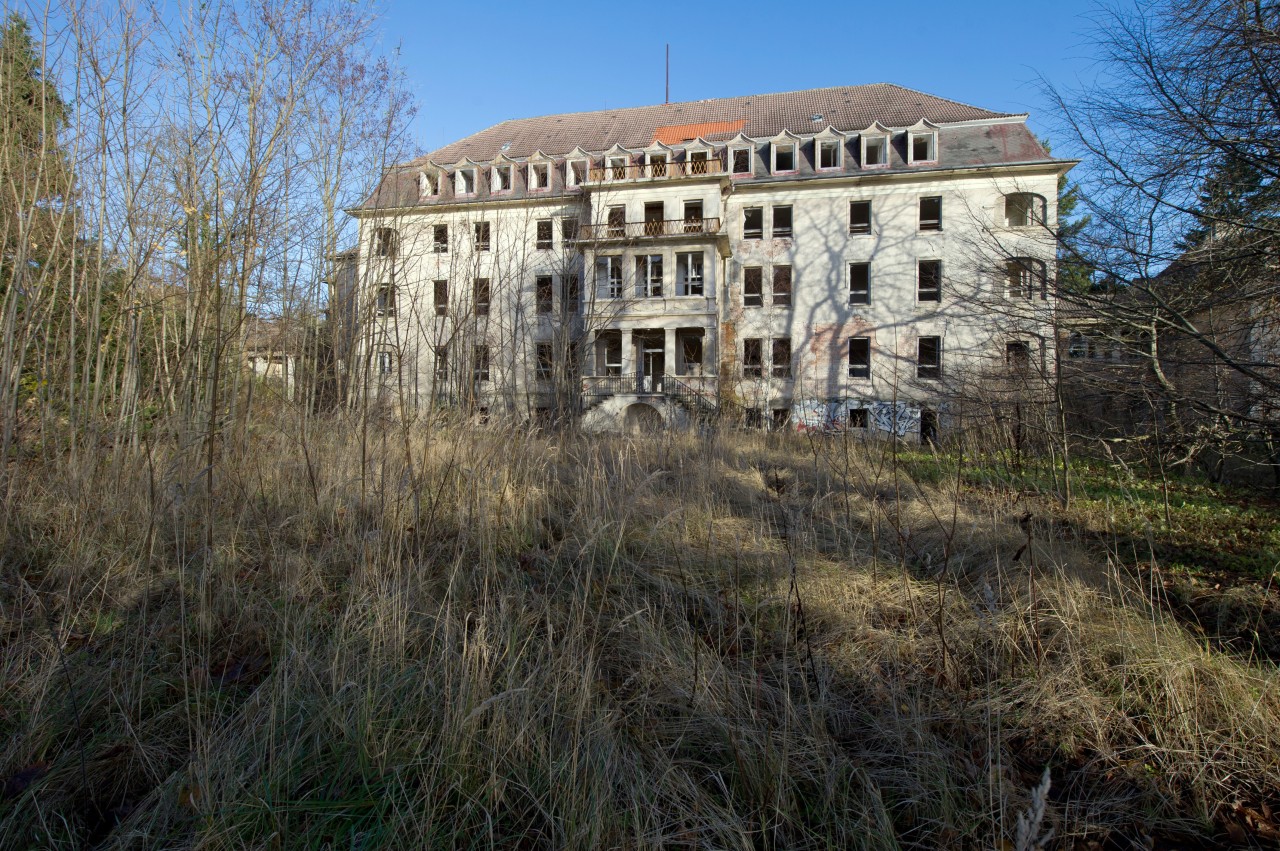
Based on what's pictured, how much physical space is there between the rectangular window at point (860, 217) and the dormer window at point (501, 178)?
1446cm

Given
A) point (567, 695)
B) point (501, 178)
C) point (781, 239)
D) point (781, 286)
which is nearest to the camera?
point (567, 695)

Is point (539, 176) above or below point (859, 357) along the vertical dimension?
above

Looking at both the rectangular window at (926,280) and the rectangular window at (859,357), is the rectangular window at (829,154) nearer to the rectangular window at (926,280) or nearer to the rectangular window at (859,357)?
the rectangular window at (926,280)

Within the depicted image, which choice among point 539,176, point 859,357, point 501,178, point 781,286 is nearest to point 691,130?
point 539,176

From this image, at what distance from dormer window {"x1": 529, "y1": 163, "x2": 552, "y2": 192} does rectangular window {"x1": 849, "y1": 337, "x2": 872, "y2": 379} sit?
14.4 meters

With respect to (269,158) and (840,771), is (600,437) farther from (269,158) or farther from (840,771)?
(840,771)

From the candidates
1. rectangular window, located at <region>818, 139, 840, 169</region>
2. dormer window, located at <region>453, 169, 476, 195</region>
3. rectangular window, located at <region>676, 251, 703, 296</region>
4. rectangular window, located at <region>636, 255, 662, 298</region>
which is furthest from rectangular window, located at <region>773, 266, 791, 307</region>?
dormer window, located at <region>453, 169, 476, 195</region>

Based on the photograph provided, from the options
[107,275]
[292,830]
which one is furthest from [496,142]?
[292,830]

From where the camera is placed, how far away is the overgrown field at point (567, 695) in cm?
170

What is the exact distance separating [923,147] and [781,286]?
760cm

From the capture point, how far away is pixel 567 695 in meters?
2.07

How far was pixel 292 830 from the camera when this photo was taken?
5.29 feet

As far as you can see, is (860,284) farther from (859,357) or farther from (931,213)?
(931,213)

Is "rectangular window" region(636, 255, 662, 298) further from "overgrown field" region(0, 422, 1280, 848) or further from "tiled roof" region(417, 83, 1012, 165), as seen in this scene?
"overgrown field" region(0, 422, 1280, 848)
